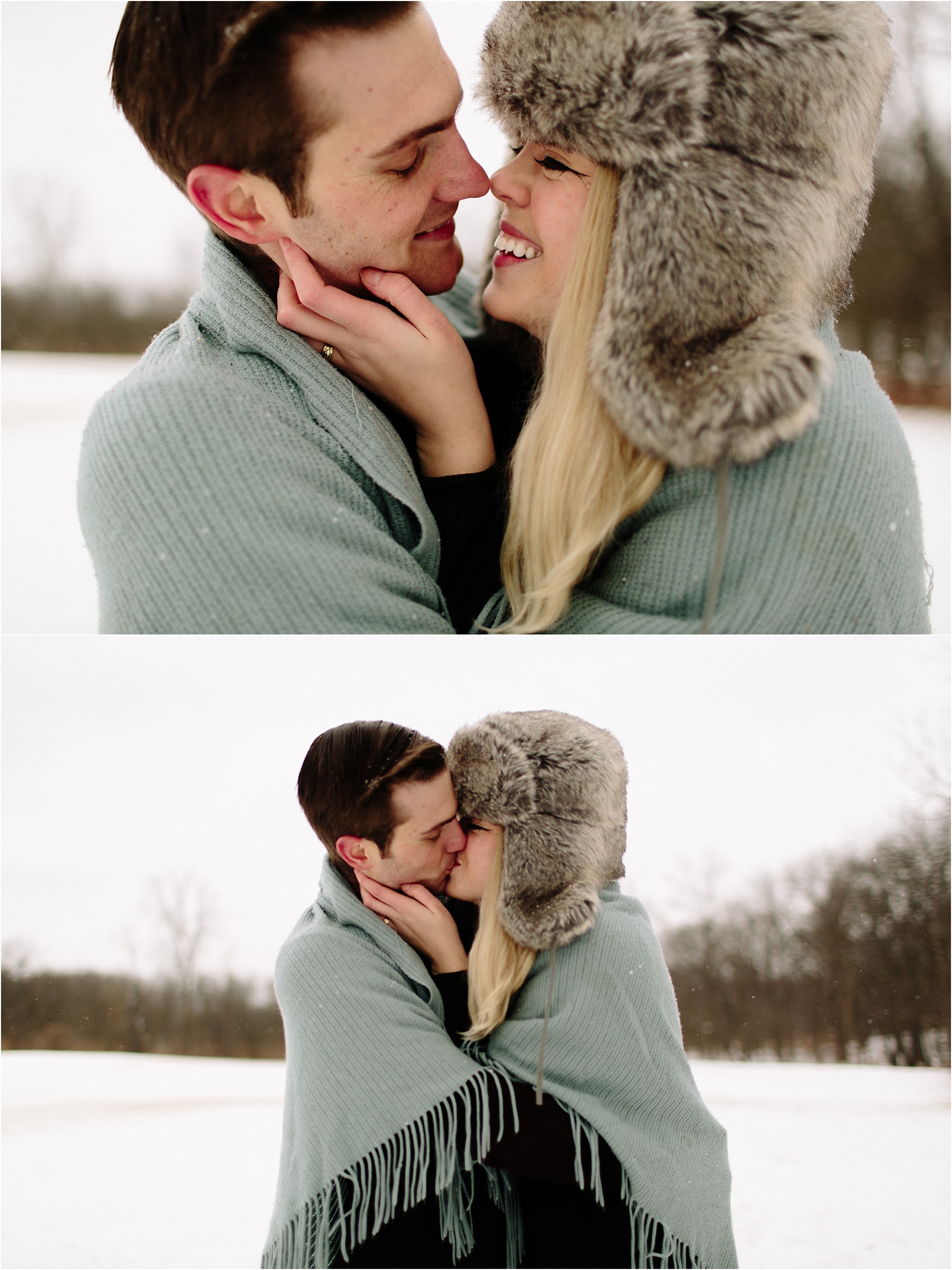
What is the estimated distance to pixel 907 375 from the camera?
5.30 ft

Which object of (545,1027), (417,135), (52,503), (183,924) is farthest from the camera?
(183,924)

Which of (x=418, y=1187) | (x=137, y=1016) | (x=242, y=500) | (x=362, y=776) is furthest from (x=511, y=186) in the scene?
(x=137, y=1016)

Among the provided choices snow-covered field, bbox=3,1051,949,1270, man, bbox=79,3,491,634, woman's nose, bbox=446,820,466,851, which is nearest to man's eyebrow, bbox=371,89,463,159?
man, bbox=79,3,491,634

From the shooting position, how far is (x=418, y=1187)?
129 cm

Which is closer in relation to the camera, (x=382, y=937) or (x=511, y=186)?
(x=511, y=186)

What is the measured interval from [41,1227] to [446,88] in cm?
216

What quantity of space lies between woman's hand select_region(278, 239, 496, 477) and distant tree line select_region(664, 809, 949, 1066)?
1216 mm

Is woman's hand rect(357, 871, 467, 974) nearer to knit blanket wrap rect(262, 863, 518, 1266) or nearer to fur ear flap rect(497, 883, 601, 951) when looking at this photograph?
knit blanket wrap rect(262, 863, 518, 1266)

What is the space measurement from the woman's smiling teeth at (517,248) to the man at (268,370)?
11 centimetres

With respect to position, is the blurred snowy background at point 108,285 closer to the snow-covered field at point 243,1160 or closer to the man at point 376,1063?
A: the man at point 376,1063

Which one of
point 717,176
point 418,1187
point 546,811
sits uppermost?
point 717,176

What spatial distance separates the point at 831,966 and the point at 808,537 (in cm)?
131

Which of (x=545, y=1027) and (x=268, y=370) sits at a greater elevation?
(x=268, y=370)

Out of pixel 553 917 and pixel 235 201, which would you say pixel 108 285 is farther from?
pixel 553 917
